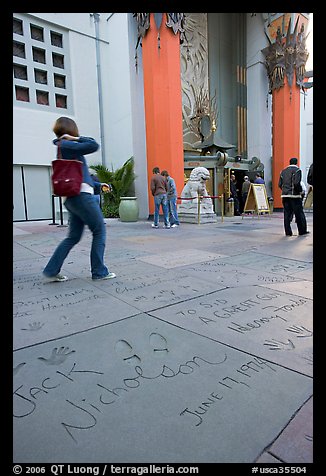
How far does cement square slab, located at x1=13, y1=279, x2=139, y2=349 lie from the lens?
212 cm

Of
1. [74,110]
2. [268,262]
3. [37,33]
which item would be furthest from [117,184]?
[268,262]

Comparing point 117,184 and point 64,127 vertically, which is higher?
point 117,184

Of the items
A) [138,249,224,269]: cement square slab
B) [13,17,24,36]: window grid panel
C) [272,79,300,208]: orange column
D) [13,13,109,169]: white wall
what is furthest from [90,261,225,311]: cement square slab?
[272,79,300,208]: orange column

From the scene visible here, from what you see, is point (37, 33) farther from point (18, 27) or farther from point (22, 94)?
point (22, 94)

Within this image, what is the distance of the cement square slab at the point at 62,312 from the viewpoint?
2119mm

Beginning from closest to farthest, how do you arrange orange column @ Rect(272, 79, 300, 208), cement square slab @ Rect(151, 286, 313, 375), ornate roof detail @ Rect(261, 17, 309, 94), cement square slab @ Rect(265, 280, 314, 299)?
cement square slab @ Rect(151, 286, 313, 375) → cement square slab @ Rect(265, 280, 314, 299) → ornate roof detail @ Rect(261, 17, 309, 94) → orange column @ Rect(272, 79, 300, 208)

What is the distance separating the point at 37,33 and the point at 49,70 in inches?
63.2

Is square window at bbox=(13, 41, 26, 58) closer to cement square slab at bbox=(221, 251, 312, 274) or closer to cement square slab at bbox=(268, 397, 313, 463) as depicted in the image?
cement square slab at bbox=(221, 251, 312, 274)

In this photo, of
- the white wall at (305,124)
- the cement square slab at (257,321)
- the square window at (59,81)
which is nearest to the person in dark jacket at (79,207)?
the cement square slab at (257,321)

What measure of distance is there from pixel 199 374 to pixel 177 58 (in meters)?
11.5

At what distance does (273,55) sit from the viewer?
15.5 metres

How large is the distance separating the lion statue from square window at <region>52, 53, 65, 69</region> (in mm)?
8805

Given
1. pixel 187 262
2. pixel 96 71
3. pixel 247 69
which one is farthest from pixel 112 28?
pixel 187 262

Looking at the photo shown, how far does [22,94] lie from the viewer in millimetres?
13086
